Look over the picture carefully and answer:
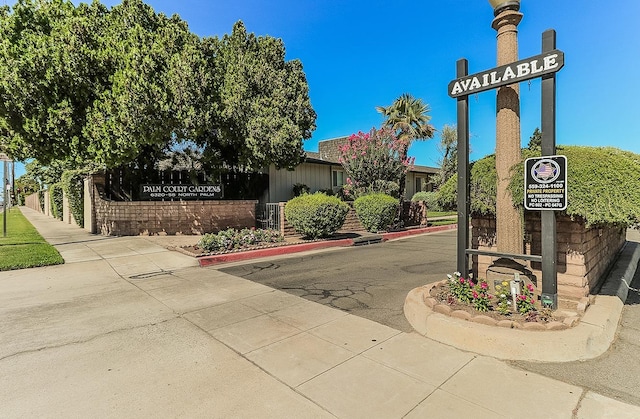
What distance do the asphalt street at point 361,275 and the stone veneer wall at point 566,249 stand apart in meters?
1.55

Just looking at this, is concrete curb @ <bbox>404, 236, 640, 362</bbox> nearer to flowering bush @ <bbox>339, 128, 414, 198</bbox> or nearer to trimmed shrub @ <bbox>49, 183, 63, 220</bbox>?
flowering bush @ <bbox>339, 128, 414, 198</bbox>

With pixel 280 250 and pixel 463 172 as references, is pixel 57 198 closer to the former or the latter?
pixel 280 250

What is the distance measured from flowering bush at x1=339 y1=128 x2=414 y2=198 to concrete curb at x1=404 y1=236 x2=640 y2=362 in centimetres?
1112

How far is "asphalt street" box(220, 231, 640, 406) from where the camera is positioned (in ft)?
9.79

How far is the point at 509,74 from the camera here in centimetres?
402

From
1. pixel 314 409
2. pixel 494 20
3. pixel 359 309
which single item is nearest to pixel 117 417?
pixel 314 409

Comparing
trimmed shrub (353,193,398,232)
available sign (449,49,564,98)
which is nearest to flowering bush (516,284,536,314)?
available sign (449,49,564,98)

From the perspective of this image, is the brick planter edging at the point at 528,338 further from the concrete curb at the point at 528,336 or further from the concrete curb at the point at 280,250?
the concrete curb at the point at 280,250

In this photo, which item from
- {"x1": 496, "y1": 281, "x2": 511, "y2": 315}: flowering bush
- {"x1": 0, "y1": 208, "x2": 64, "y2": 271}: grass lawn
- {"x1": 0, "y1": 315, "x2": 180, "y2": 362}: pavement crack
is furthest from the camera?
{"x1": 0, "y1": 208, "x2": 64, "y2": 271}: grass lawn

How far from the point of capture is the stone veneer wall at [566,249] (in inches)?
167

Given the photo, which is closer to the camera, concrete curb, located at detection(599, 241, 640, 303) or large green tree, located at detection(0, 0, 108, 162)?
concrete curb, located at detection(599, 241, 640, 303)

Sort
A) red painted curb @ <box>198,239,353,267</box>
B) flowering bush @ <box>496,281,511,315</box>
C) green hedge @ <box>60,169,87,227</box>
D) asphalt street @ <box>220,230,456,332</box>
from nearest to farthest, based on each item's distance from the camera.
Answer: flowering bush @ <box>496,281,511,315</box> → asphalt street @ <box>220,230,456,332</box> → red painted curb @ <box>198,239,353,267</box> → green hedge @ <box>60,169,87,227</box>

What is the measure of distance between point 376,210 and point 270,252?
611cm

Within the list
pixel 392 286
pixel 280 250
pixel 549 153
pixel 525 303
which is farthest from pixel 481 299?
pixel 280 250
